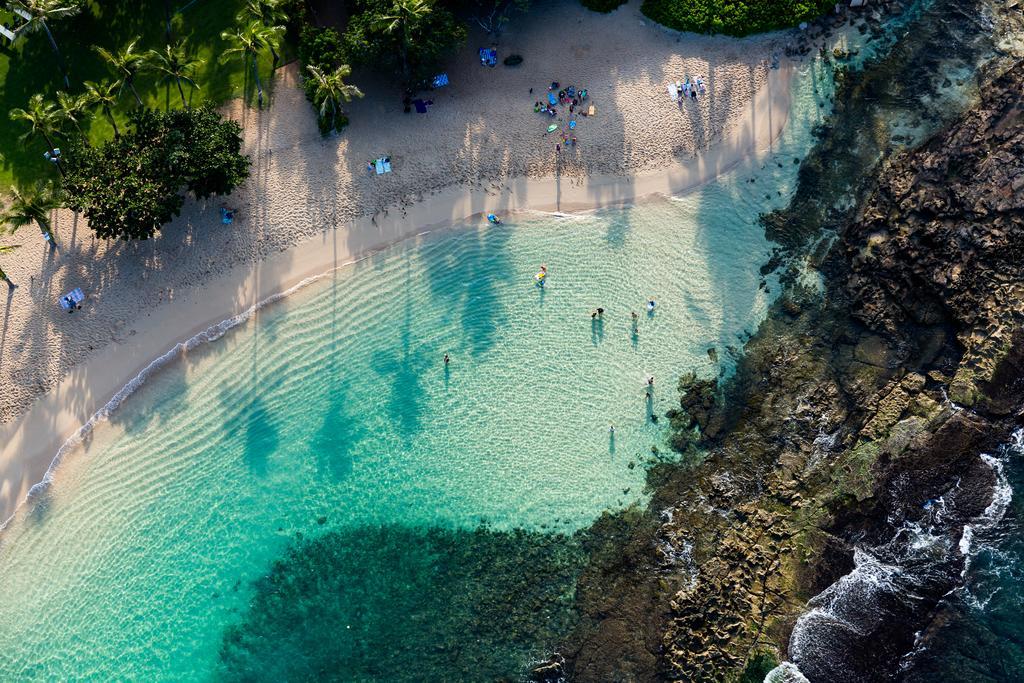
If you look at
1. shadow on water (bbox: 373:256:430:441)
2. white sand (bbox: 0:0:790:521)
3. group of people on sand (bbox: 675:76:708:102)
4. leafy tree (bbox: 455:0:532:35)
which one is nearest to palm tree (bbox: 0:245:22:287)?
white sand (bbox: 0:0:790:521)

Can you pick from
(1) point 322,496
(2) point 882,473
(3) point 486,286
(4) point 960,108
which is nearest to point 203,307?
(1) point 322,496

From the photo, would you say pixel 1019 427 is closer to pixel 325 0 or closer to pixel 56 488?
pixel 325 0

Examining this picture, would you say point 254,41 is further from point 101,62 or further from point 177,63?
point 101,62

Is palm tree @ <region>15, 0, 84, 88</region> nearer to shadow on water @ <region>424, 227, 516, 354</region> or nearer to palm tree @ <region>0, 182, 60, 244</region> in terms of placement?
palm tree @ <region>0, 182, 60, 244</region>

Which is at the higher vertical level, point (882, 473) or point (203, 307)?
point (203, 307)

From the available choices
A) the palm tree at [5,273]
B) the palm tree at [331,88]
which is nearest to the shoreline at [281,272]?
the palm tree at [5,273]

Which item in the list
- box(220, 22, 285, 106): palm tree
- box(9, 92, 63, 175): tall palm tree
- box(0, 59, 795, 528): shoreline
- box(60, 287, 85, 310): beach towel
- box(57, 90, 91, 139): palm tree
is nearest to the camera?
box(9, 92, 63, 175): tall palm tree
